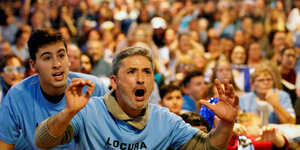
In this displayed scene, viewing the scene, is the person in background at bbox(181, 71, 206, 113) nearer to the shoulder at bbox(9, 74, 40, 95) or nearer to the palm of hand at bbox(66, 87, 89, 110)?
the shoulder at bbox(9, 74, 40, 95)

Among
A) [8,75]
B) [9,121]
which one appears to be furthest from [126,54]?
[8,75]

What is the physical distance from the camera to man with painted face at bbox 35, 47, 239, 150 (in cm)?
258

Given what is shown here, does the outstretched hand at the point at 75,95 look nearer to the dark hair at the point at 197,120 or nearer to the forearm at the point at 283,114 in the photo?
the dark hair at the point at 197,120

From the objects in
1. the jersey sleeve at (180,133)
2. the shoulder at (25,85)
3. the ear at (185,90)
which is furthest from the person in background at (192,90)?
the jersey sleeve at (180,133)

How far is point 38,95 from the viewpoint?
3.42m

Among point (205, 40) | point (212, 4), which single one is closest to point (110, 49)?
point (205, 40)

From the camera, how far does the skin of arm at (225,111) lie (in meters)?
2.54

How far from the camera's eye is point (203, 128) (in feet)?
11.4

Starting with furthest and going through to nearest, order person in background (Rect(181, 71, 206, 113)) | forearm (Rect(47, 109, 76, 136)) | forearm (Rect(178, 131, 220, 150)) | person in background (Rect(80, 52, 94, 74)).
A: person in background (Rect(80, 52, 94, 74)) → person in background (Rect(181, 71, 206, 113)) → forearm (Rect(178, 131, 220, 150)) → forearm (Rect(47, 109, 76, 136))

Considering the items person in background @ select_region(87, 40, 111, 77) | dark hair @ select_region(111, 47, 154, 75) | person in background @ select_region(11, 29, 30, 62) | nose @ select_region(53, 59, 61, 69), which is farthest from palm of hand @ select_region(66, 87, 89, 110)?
person in background @ select_region(11, 29, 30, 62)

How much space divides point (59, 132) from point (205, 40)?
9.51 metres

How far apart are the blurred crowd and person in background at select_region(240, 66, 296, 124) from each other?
0.04 ft

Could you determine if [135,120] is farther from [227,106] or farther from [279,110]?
[279,110]

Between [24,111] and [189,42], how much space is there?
653cm
